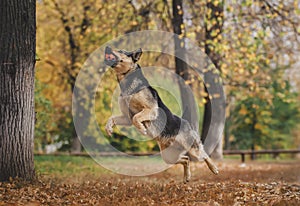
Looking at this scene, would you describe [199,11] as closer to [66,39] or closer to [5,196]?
[66,39]

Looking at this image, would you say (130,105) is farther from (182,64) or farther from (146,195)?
(182,64)

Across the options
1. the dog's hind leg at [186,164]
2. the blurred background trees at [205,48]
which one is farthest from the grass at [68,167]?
the dog's hind leg at [186,164]

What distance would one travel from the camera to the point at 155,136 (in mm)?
8531

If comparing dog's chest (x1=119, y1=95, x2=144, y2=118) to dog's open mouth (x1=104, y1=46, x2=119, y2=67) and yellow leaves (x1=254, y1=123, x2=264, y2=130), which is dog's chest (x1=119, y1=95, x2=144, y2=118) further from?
yellow leaves (x1=254, y1=123, x2=264, y2=130)

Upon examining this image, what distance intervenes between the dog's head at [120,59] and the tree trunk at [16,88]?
2.05 m

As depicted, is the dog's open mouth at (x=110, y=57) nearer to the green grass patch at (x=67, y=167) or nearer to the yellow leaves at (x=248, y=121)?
the green grass patch at (x=67, y=167)

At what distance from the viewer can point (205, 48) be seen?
18.1m

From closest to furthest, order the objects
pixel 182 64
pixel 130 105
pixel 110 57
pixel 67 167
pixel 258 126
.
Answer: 1. pixel 110 57
2. pixel 130 105
3. pixel 67 167
4. pixel 182 64
5. pixel 258 126

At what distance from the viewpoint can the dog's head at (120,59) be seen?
795 cm

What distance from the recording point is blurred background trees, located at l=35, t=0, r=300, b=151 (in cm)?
1572

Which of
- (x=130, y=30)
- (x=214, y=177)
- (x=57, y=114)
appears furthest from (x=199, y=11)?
(x=57, y=114)

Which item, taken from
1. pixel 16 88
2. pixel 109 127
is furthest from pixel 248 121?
pixel 16 88

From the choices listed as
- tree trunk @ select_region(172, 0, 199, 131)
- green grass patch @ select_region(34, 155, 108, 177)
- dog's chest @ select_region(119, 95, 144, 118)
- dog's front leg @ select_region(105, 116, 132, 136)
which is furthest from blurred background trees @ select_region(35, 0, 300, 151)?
dog's chest @ select_region(119, 95, 144, 118)

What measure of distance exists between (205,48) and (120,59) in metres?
10.6
